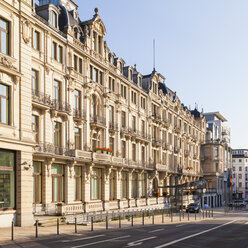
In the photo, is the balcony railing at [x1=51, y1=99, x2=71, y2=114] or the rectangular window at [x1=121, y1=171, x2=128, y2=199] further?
the rectangular window at [x1=121, y1=171, x2=128, y2=199]

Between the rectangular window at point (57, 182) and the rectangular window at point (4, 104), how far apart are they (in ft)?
31.8

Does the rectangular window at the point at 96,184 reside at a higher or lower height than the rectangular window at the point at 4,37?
lower

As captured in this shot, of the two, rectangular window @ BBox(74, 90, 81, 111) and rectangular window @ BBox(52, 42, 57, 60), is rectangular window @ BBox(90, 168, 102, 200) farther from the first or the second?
rectangular window @ BBox(52, 42, 57, 60)

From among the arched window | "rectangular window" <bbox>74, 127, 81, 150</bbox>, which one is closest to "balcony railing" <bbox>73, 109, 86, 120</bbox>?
"rectangular window" <bbox>74, 127, 81, 150</bbox>

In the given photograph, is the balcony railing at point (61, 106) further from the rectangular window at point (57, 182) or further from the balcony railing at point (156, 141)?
the balcony railing at point (156, 141)

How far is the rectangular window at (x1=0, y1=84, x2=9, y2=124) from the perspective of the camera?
26134 mm

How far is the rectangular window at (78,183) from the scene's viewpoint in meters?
38.4

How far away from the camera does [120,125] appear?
48.6m

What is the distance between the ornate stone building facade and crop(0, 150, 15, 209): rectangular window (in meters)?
0.07

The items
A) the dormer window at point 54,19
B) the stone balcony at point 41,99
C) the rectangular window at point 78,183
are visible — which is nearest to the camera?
the stone balcony at point 41,99

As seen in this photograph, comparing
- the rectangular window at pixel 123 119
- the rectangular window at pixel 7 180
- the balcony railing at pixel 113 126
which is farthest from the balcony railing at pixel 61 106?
the rectangular window at pixel 123 119

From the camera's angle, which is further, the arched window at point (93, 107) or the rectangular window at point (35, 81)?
the arched window at point (93, 107)

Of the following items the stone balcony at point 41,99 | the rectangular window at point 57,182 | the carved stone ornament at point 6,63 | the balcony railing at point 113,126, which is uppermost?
the carved stone ornament at point 6,63

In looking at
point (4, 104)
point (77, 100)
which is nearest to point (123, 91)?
point (77, 100)
